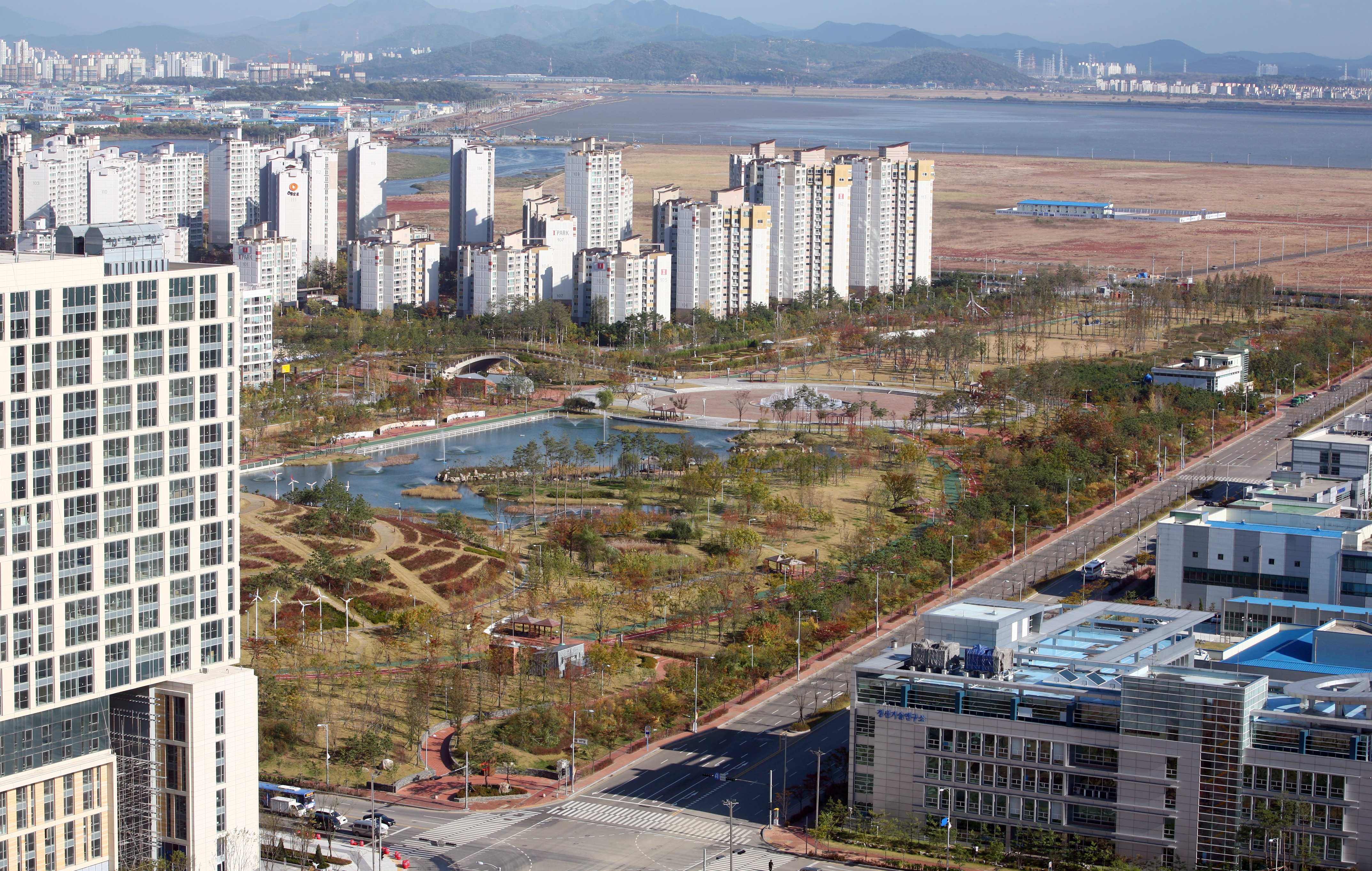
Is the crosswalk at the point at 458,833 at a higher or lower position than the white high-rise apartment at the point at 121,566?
lower

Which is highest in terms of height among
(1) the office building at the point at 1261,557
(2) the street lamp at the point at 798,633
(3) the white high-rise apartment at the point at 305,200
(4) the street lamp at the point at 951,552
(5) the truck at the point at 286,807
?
(3) the white high-rise apartment at the point at 305,200

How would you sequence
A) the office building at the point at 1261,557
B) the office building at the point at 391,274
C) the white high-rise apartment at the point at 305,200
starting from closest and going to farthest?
1. the office building at the point at 1261,557
2. the office building at the point at 391,274
3. the white high-rise apartment at the point at 305,200

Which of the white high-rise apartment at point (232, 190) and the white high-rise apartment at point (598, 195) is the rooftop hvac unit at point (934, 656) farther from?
the white high-rise apartment at point (232, 190)

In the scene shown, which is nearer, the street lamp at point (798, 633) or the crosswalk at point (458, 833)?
the crosswalk at point (458, 833)

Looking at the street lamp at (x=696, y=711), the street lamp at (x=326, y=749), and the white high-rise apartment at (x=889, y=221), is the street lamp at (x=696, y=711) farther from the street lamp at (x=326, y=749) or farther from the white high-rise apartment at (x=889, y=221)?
the white high-rise apartment at (x=889, y=221)

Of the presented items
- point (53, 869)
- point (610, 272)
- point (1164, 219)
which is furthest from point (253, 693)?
point (1164, 219)

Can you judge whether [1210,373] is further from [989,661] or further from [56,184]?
[56,184]

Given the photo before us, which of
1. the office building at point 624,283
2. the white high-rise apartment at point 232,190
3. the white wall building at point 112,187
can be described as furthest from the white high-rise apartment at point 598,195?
the white wall building at point 112,187

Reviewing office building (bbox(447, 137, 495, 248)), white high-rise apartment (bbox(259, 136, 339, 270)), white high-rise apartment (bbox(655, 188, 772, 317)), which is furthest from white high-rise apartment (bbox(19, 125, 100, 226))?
white high-rise apartment (bbox(655, 188, 772, 317))

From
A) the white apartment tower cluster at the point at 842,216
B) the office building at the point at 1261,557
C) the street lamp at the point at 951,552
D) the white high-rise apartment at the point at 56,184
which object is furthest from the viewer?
the white high-rise apartment at the point at 56,184

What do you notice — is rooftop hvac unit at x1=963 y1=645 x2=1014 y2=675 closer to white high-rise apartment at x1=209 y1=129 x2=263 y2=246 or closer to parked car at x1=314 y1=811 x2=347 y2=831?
parked car at x1=314 y1=811 x2=347 y2=831
